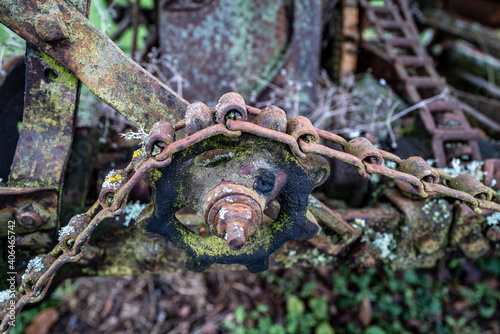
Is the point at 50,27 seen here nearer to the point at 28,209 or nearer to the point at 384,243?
the point at 28,209

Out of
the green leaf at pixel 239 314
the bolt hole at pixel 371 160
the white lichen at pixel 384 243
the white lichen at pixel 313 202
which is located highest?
the bolt hole at pixel 371 160

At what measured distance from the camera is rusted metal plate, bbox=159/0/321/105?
2244 mm

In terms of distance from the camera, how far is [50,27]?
113cm

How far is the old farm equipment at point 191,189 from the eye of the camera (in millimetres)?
969

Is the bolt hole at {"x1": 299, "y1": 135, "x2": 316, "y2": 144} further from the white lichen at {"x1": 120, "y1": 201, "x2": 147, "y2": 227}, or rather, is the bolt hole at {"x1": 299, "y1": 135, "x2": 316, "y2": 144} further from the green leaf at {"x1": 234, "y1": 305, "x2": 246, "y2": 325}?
the green leaf at {"x1": 234, "y1": 305, "x2": 246, "y2": 325}

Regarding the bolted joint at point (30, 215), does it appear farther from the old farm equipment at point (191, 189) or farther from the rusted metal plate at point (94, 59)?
the rusted metal plate at point (94, 59)

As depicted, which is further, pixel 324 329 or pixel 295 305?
pixel 295 305

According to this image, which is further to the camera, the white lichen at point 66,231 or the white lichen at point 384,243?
the white lichen at point 384,243

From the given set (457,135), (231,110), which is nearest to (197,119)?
(231,110)

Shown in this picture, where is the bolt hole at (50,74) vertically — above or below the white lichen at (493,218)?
above

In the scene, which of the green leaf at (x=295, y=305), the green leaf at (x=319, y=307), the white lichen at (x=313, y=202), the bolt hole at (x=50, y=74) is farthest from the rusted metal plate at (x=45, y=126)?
the green leaf at (x=319, y=307)

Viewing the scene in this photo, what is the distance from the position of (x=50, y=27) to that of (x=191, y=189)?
2.44 ft

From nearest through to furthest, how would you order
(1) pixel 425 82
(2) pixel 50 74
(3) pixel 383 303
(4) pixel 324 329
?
(2) pixel 50 74
(1) pixel 425 82
(4) pixel 324 329
(3) pixel 383 303

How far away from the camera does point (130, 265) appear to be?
1.55 metres
